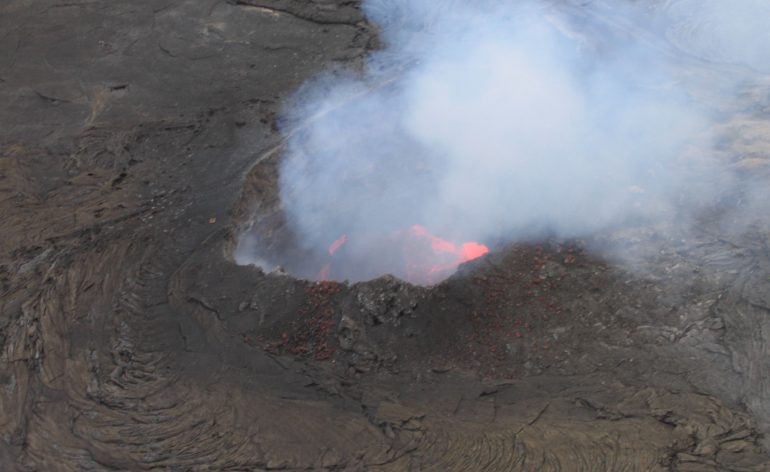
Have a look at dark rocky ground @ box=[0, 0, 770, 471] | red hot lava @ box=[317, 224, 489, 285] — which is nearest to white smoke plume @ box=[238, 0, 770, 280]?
red hot lava @ box=[317, 224, 489, 285]

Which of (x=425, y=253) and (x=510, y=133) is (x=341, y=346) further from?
(x=510, y=133)

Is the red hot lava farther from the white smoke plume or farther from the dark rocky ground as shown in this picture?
the dark rocky ground

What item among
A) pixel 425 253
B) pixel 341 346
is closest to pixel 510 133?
pixel 425 253

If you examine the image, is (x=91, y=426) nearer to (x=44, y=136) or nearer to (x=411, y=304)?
(x=411, y=304)

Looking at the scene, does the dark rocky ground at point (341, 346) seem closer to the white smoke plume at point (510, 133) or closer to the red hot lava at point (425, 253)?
the white smoke plume at point (510, 133)

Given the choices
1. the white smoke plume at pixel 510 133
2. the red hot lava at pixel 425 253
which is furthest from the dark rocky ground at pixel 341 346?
the red hot lava at pixel 425 253

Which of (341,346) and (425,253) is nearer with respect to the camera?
(341,346)

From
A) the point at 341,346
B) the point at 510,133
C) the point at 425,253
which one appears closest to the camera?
the point at 341,346
